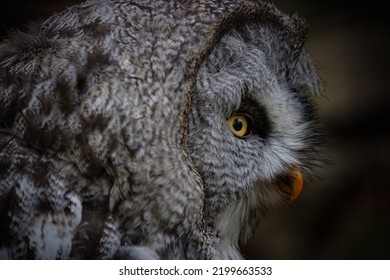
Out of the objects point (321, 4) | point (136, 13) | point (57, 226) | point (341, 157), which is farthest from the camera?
point (341, 157)

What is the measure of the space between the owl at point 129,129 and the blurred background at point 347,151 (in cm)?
151

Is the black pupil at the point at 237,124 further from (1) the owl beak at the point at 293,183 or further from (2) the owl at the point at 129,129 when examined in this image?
(1) the owl beak at the point at 293,183

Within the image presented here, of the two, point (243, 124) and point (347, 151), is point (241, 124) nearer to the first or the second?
point (243, 124)

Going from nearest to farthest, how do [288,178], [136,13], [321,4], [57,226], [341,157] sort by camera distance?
1. [57,226]
2. [136,13]
3. [288,178]
4. [321,4]
5. [341,157]

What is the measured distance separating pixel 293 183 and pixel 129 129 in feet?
1.70

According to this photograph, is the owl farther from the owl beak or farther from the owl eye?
the owl beak

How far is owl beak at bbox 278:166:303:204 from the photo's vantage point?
150 centimetres

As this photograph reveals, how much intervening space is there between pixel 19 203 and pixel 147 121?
0.30m

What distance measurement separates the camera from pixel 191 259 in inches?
51.3

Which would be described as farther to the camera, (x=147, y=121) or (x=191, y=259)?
(x=191, y=259)

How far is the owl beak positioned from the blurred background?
1.30m

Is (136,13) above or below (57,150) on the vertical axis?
above
